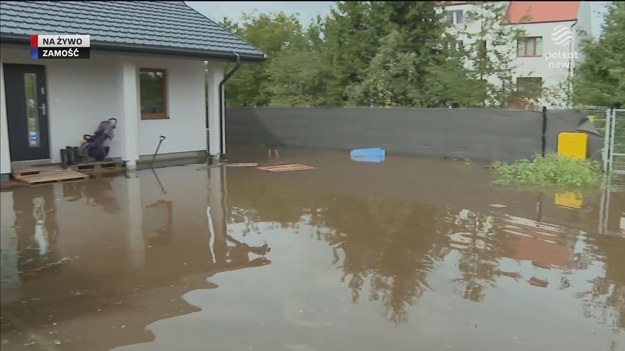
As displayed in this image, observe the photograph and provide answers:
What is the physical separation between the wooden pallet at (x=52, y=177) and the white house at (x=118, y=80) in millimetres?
451

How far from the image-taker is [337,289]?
4.91 m

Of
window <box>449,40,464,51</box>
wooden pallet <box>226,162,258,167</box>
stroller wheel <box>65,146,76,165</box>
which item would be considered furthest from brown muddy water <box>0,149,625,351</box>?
window <box>449,40,464,51</box>

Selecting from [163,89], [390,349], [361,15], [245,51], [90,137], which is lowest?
[390,349]

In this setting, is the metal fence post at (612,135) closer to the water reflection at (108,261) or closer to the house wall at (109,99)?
the water reflection at (108,261)

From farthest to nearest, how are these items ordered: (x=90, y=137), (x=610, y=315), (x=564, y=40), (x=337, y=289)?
(x=564, y=40), (x=90, y=137), (x=337, y=289), (x=610, y=315)

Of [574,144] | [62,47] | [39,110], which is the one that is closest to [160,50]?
[62,47]

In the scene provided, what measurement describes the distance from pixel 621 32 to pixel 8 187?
12942mm

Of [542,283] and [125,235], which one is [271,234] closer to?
[125,235]

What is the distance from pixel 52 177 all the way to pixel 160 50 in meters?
3.38

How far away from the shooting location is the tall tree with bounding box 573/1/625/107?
494 inches

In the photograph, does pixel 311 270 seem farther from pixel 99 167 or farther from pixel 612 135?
pixel 612 135

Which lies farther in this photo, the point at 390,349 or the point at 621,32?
the point at 621,32

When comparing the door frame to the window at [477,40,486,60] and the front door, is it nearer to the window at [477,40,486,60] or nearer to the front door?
the front door

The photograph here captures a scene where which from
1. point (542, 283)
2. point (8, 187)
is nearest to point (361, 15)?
point (8, 187)
